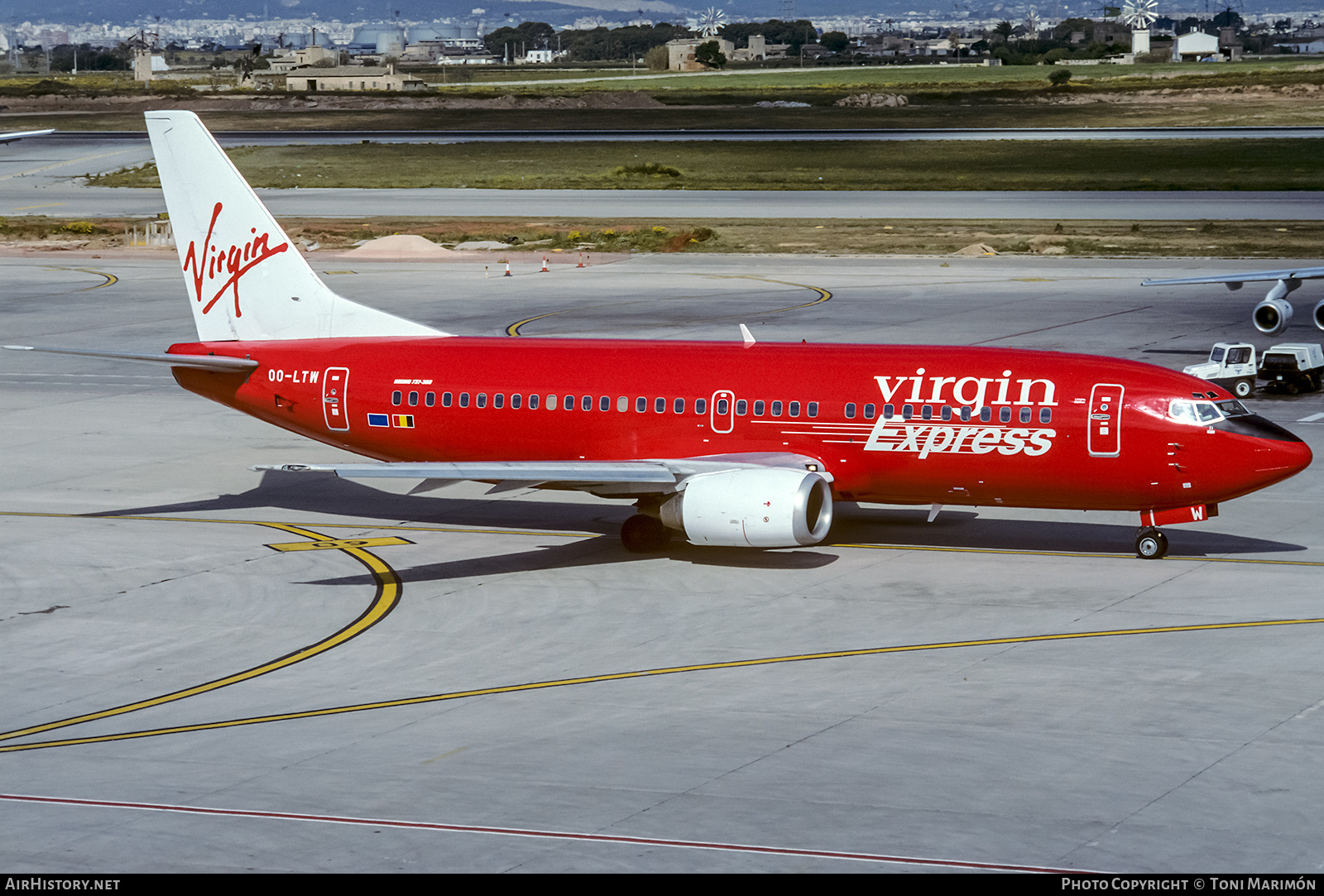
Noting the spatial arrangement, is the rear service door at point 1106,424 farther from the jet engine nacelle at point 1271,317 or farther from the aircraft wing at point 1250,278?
the jet engine nacelle at point 1271,317

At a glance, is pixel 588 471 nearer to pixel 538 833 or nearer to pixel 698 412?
pixel 698 412

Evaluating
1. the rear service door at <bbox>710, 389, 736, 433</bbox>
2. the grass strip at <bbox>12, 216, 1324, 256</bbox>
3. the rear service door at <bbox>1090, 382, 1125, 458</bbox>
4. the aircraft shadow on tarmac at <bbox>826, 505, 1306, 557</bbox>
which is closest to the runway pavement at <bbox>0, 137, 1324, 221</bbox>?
the grass strip at <bbox>12, 216, 1324, 256</bbox>

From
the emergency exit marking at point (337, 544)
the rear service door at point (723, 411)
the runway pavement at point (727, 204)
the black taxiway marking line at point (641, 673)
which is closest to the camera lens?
the black taxiway marking line at point (641, 673)

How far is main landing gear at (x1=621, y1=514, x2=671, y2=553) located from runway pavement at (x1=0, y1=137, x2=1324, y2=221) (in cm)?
7618

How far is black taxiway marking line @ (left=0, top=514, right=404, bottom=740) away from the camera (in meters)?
24.3

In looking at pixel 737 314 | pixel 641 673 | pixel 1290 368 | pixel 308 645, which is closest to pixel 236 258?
pixel 308 645

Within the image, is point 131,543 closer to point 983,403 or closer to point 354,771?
point 354,771

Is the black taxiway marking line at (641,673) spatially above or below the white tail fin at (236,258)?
below

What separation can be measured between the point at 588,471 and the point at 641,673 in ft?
22.4

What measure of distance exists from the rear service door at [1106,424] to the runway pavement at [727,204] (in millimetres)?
75380

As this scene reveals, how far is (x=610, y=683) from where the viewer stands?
2577cm

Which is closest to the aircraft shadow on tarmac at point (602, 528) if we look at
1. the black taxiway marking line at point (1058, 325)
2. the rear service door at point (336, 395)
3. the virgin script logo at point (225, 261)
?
the rear service door at point (336, 395)

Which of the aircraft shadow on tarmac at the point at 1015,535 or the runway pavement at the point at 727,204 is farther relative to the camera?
the runway pavement at the point at 727,204

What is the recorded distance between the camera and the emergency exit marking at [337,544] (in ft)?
116
